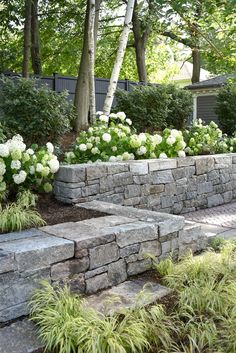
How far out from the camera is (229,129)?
9.75 metres

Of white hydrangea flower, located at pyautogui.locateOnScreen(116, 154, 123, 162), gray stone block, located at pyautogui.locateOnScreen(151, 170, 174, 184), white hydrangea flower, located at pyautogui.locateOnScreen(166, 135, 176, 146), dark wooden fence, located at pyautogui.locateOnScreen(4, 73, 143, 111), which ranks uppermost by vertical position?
dark wooden fence, located at pyautogui.locateOnScreen(4, 73, 143, 111)

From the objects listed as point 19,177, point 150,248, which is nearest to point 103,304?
point 150,248

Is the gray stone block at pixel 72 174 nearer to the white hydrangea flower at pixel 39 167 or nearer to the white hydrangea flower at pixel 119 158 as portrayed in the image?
the white hydrangea flower at pixel 39 167

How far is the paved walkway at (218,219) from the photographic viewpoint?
4414 millimetres

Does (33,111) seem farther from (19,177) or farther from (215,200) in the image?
(215,200)

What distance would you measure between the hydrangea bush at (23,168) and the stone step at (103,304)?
4.99 feet

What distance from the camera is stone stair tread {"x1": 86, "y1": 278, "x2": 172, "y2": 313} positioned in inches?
97.0

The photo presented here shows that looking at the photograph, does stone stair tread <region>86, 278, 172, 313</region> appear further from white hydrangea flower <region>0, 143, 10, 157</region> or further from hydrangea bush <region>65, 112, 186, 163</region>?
hydrangea bush <region>65, 112, 186, 163</region>

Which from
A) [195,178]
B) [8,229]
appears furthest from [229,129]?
[8,229]

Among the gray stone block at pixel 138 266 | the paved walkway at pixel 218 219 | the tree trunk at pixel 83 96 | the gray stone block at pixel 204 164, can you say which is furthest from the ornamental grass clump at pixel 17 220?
the tree trunk at pixel 83 96

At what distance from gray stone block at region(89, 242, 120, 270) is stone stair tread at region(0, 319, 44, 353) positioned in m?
0.60

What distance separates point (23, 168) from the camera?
12.7 ft

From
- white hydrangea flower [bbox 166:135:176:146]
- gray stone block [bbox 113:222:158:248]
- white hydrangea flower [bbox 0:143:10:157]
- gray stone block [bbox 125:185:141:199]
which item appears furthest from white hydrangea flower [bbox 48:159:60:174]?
white hydrangea flower [bbox 166:135:176:146]

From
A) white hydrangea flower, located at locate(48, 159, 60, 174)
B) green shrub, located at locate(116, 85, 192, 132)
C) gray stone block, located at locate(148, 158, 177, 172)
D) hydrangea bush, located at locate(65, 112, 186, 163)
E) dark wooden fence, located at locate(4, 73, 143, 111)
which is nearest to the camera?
white hydrangea flower, located at locate(48, 159, 60, 174)
